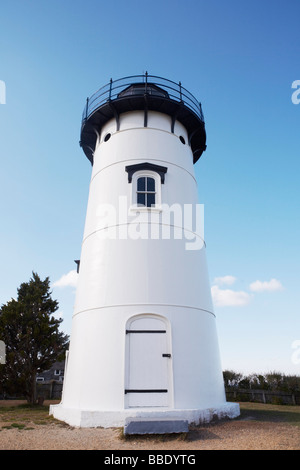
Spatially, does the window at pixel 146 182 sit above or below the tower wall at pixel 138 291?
above

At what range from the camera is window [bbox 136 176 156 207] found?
37.4 ft

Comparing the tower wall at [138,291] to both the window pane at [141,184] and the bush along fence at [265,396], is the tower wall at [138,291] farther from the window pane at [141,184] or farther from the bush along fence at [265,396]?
the bush along fence at [265,396]

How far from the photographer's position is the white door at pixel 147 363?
8766mm

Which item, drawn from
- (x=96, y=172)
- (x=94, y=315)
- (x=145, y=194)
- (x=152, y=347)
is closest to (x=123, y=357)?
(x=152, y=347)

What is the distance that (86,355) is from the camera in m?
9.62

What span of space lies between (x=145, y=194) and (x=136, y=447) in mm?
7491

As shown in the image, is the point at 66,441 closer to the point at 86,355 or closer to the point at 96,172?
the point at 86,355

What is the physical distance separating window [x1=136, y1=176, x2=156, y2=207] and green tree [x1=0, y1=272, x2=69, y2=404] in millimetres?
9003

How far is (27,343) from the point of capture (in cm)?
1625

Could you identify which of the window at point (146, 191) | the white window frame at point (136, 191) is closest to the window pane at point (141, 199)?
the window at point (146, 191)

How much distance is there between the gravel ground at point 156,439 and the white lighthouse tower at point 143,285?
28.2 inches

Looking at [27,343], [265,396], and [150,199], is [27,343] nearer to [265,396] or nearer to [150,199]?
[150,199]

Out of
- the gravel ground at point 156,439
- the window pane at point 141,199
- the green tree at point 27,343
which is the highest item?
the window pane at point 141,199

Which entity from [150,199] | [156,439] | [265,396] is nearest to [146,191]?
[150,199]
